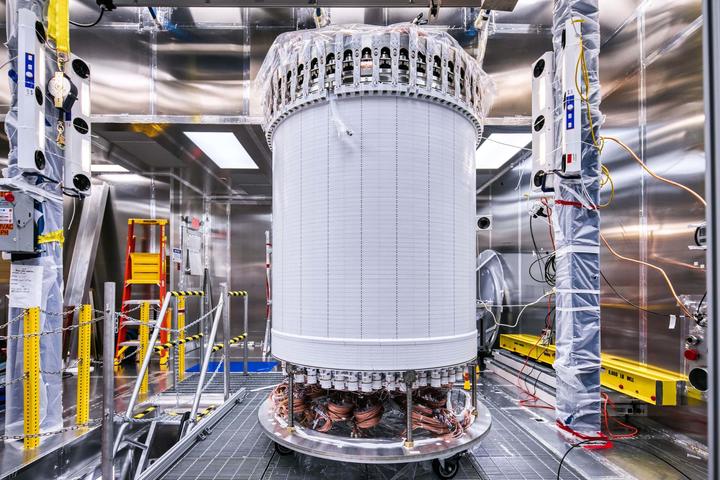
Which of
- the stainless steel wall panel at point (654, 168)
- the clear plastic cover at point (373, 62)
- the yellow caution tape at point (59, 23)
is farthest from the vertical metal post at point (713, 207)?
the yellow caution tape at point (59, 23)

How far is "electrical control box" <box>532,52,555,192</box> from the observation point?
4070mm

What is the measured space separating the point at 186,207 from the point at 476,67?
789 centimetres

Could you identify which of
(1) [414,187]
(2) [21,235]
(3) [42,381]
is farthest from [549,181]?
(3) [42,381]

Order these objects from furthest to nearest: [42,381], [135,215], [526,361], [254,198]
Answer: [254,198], [135,215], [526,361], [42,381]

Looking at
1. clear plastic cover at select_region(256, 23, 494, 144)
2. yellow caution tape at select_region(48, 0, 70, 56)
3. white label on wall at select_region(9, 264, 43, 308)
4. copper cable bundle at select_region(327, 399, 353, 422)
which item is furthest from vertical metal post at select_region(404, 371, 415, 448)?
yellow caution tape at select_region(48, 0, 70, 56)

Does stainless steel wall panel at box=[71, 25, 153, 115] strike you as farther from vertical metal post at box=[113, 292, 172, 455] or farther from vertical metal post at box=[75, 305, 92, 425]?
vertical metal post at box=[113, 292, 172, 455]

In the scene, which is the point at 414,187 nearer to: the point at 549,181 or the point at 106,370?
the point at 549,181

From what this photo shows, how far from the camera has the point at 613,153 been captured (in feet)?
16.8

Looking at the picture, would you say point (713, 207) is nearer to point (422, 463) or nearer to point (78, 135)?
point (422, 463)

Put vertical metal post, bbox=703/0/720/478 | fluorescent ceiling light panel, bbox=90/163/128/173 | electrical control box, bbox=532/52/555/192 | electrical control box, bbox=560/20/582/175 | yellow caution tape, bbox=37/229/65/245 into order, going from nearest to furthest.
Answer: vertical metal post, bbox=703/0/720/478 < electrical control box, bbox=560/20/582/175 < electrical control box, bbox=532/52/555/192 < yellow caution tape, bbox=37/229/65/245 < fluorescent ceiling light panel, bbox=90/163/128/173

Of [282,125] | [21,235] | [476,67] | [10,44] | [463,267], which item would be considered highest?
[10,44]

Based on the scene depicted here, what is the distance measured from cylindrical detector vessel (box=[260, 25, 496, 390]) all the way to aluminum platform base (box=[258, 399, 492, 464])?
40 cm

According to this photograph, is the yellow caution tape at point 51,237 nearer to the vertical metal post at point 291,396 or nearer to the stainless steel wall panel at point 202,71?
the stainless steel wall panel at point 202,71

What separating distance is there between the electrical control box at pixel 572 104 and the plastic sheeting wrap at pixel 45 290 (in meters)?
5.49
